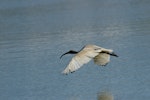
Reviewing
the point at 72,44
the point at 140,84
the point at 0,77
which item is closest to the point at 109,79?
the point at 140,84

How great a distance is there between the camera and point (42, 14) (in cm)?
2423

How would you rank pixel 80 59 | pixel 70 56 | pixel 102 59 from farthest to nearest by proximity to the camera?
pixel 70 56
pixel 102 59
pixel 80 59

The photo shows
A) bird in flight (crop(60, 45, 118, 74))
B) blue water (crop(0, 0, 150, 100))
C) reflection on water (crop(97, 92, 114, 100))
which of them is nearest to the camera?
bird in flight (crop(60, 45, 118, 74))

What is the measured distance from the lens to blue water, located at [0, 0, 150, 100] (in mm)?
8961

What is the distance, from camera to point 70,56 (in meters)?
12.4

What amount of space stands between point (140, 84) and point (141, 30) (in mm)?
6797

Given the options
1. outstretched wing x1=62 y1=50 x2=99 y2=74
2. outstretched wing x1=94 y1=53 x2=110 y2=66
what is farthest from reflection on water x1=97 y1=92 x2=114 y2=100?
outstretched wing x1=62 y1=50 x2=99 y2=74

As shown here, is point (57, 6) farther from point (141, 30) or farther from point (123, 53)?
point (123, 53)

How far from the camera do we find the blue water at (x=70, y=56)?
29.4ft

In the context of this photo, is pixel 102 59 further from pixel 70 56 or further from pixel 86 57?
pixel 70 56

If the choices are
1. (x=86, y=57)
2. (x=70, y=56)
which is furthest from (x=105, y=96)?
(x=70, y=56)

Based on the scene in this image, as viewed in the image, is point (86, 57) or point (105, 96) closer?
point (86, 57)

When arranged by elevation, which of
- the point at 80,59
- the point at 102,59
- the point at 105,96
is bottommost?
the point at 105,96

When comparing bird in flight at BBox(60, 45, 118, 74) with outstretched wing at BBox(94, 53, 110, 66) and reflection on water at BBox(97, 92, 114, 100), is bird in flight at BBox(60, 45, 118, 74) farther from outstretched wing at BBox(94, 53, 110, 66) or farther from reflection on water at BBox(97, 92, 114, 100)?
reflection on water at BBox(97, 92, 114, 100)
